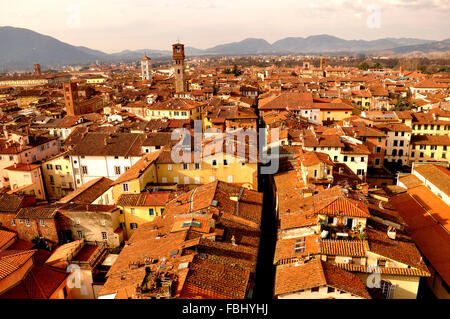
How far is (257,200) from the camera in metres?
19.5

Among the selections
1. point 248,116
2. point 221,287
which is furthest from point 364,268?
point 248,116

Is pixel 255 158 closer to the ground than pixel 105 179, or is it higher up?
higher up

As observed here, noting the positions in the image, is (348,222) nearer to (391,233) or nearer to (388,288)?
(391,233)

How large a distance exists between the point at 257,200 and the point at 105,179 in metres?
12.9

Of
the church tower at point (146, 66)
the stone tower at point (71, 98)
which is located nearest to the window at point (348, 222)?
the stone tower at point (71, 98)

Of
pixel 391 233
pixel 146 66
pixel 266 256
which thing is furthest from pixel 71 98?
pixel 146 66

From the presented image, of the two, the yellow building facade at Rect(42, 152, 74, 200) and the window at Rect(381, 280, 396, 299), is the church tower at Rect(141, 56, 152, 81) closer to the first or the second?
the yellow building facade at Rect(42, 152, 74, 200)

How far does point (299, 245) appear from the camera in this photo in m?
14.3

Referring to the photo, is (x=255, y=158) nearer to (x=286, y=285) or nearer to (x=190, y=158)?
(x=190, y=158)

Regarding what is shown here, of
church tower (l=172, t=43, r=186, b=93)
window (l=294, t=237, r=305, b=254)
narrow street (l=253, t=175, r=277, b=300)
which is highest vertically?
church tower (l=172, t=43, r=186, b=93)

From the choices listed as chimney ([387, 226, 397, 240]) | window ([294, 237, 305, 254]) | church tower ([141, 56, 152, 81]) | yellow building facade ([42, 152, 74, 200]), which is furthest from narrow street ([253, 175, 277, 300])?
church tower ([141, 56, 152, 81])

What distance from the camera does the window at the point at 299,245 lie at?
13875 millimetres

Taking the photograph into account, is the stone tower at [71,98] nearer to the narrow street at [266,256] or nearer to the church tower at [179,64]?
the church tower at [179,64]

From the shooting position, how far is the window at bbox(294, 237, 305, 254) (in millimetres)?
13875
